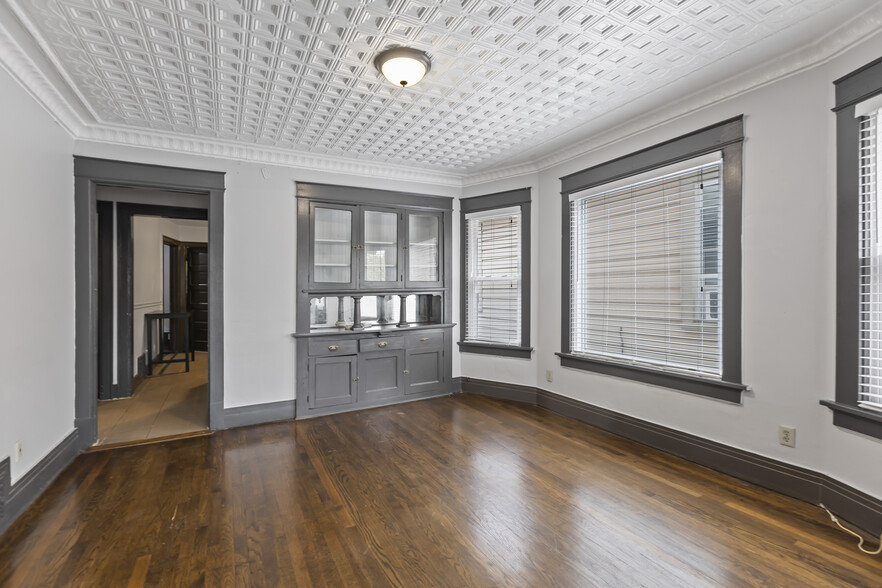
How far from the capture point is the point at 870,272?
7.16ft

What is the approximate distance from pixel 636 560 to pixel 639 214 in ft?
8.64

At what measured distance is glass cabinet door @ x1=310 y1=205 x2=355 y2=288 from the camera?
14.2 ft

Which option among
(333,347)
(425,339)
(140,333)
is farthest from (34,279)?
(140,333)

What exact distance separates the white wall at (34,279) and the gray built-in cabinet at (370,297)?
1.77m

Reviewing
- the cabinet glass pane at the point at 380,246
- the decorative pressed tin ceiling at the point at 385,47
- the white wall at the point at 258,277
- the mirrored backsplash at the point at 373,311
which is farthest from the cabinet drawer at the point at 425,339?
the decorative pressed tin ceiling at the point at 385,47

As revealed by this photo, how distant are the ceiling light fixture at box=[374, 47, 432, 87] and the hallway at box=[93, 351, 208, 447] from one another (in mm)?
3468

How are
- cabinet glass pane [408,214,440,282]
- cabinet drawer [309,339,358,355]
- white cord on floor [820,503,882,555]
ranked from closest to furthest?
1. white cord on floor [820,503,882,555]
2. cabinet drawer [309,339,358,355]
3. cabinet glass pane [408,214,440,282]

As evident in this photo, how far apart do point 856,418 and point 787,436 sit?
43 centimetres

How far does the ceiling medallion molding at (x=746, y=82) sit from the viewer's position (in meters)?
2.16

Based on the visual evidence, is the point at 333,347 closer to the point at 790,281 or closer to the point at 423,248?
the point at 423,248

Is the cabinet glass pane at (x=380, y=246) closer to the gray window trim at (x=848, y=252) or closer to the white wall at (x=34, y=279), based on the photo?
the white wall at (x=34, y=279)

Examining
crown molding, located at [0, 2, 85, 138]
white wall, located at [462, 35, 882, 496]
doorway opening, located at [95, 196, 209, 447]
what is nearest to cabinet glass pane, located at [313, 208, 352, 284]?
doorway opening, located at [95, 196, 209, 447]

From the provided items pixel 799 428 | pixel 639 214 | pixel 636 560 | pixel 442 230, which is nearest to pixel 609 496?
pixel 636 560

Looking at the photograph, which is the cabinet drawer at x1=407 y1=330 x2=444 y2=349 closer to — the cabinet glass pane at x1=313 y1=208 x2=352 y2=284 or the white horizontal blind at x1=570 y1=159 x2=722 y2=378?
the cabinet glass pane at x1=313 y1=208 x2=352 y2=284
